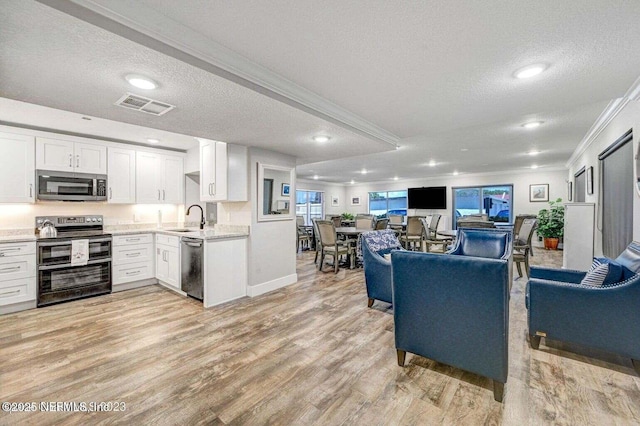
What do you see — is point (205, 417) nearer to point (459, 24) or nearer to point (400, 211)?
point (459, 24)

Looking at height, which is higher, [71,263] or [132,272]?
[71,263]

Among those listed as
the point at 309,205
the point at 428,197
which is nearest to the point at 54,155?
the point at 309,205

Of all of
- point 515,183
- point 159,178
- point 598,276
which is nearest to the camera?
point 598,276

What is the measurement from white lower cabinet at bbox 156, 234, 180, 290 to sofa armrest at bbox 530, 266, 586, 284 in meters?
4.62

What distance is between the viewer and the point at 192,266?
12.8 feet

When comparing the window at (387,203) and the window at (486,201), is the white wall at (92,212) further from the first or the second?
the window at (486,201)

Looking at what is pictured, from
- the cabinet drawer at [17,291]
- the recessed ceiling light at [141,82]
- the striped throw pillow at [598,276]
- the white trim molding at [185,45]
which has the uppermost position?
Result: the white trim molding at [185,45]

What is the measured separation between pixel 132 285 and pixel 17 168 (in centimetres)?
219

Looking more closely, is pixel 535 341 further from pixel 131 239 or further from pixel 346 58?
pixel 131 239

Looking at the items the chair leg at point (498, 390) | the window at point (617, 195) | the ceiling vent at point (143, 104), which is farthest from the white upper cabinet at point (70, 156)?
the window at point (617, 195)

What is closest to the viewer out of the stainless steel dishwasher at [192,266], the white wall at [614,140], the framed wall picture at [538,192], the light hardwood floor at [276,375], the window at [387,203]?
the light hardwood floor at [276,375]

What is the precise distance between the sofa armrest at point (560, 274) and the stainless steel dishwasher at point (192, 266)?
13.1ft

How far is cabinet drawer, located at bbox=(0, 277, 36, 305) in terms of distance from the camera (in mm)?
3439

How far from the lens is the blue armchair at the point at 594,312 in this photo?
81.9 inches
